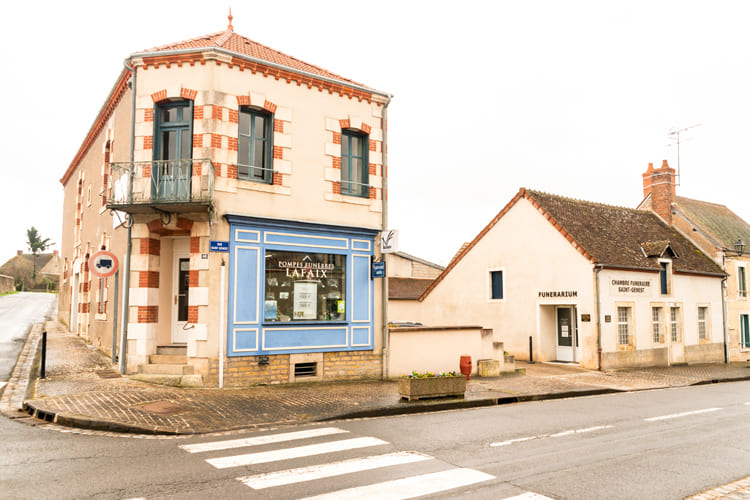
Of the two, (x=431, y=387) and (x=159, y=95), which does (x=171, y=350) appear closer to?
(x=159, y=95)

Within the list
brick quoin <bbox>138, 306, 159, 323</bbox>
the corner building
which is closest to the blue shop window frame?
the corner building

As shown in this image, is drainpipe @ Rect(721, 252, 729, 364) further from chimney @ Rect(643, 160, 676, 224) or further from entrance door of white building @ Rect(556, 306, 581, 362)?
entrance door of white building @ Rect(556, 306, 581, 362)

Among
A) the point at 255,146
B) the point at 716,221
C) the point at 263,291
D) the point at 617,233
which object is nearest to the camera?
the point at 263,291

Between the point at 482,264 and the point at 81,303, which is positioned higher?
the point at 482,264

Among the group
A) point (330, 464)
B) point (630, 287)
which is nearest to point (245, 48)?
point (330, 464)

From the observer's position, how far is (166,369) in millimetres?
12148

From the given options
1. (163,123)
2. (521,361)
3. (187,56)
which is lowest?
(521,361)

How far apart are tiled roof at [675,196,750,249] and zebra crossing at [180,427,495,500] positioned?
984 inches

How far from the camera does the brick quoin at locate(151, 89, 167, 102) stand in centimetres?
1254

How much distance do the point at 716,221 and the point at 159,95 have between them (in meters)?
28.1

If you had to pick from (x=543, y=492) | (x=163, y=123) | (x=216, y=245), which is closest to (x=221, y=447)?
(x=543, y=492)

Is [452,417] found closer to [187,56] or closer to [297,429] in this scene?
[297,429]

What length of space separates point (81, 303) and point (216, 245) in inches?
487

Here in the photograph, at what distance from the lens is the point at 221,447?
729cm
